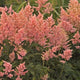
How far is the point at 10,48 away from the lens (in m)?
3.15

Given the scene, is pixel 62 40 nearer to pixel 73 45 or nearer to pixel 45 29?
pixel 45 29

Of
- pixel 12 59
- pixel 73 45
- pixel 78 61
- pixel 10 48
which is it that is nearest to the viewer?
pixel 12 59

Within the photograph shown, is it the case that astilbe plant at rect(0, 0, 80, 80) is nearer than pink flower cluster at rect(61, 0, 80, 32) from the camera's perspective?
Yes

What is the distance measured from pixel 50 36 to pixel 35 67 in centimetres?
56

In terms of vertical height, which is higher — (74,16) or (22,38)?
(74,16)

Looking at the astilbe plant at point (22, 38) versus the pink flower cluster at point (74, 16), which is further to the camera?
the pink flower cluster at point (74, 16)

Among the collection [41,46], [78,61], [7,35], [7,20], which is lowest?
[78,61]

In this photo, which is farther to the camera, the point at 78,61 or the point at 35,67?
the point at 78,61

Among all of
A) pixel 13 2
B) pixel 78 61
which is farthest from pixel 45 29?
pixel 13 2

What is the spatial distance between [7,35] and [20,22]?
286mm

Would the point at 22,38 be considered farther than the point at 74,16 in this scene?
No

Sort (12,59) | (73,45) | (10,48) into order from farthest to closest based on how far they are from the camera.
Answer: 1. (73,45)
2. (10,48)
3. (12,59)

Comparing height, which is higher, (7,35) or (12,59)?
(7,35)

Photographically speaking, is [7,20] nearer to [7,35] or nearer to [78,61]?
[7,35]
